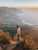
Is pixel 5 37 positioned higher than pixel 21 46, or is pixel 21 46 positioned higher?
pixel 5 37

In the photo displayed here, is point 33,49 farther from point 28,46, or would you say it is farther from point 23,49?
point 23,49

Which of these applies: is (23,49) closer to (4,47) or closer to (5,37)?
(4,47)

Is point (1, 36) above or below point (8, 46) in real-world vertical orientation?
above

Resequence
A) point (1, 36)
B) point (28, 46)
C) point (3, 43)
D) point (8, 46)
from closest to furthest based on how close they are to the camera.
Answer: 1. point (28, 46)
2. point (8, 46)
3. point (3, 43)
4. point (1, 36)

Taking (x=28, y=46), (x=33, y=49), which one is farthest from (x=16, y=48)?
(x=33, y=49)

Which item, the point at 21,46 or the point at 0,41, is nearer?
the point at 21,46

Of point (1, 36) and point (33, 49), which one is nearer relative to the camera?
point (33, 49)

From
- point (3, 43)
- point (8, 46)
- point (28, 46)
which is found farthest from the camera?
point (3, 43)

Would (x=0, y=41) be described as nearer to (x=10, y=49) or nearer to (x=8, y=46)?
(x=8, y=46)

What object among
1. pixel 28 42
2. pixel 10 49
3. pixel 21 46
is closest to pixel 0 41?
pixel 10 49
